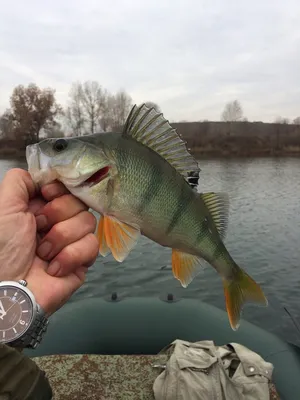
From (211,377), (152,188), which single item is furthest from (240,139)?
(152,188)

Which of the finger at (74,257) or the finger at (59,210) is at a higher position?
the finger at (59,210)

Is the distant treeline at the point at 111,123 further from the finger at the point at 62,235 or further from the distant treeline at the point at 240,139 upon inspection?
the finger at the point at 62,235

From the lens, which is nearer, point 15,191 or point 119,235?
point 15,191

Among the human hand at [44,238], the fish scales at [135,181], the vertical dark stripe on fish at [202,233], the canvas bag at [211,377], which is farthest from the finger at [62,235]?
the canvas bag at [211,377]

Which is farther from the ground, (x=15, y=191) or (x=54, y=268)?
(x=15, y=191)

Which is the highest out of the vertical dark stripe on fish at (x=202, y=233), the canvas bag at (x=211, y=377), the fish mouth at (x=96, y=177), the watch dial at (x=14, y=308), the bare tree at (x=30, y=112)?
the bare tree at (x=30, y=112)

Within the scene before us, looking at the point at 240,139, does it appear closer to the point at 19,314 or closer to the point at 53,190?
the point at 53,190

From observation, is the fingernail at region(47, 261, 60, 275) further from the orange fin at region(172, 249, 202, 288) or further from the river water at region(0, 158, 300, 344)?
the river water at region(0, 158, 300, 344)

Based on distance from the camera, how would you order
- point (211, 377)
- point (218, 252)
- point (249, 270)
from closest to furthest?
point (218, 252) → point (211, 377) → point (249, 270)
